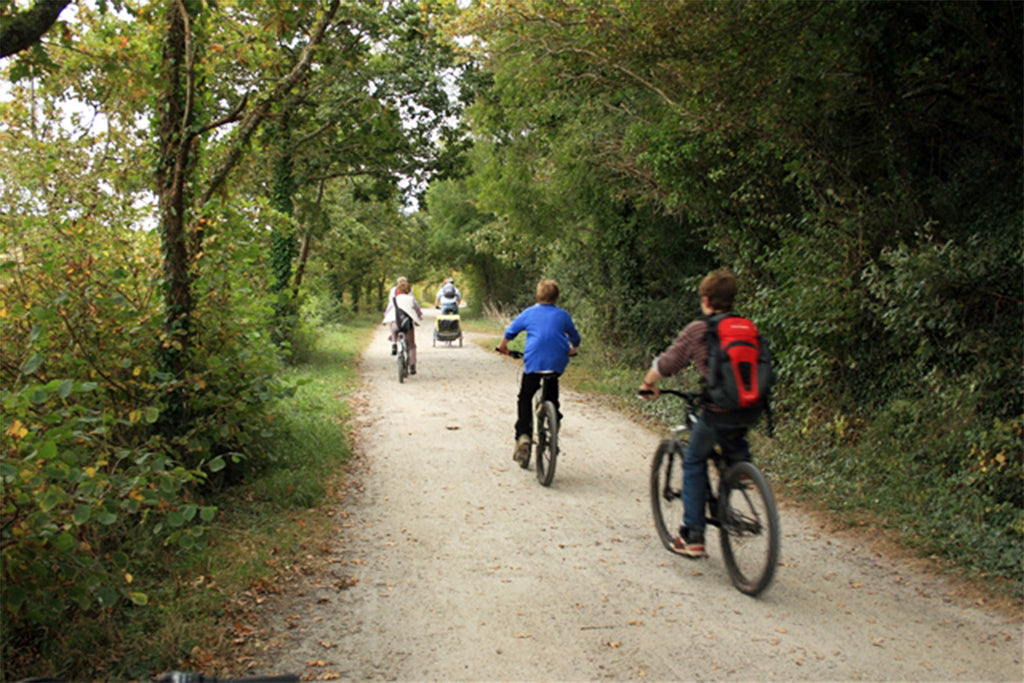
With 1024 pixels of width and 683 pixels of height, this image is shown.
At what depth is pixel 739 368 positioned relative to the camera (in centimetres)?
520

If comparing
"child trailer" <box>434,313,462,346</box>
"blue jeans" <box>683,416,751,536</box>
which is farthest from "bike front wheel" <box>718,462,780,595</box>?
"child trailer" <box>434,313,462,346</box>

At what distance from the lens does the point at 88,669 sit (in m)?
4.07

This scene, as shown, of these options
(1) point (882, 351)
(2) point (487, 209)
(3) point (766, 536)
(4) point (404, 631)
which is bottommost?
A: (4) point (404, 631)

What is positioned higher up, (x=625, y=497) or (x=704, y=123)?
(x=704, y=123)

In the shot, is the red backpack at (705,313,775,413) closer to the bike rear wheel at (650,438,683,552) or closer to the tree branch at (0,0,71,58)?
the bike rear wheel at (650,438,683,552)

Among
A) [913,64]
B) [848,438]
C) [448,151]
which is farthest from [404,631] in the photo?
[448,151]

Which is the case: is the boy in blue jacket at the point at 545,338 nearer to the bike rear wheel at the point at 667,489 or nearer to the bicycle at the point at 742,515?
the bike rear wheel at the point at 667,489

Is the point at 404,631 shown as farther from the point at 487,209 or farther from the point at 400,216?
the point at 400,216

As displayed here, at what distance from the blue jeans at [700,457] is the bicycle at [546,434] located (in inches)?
91.5

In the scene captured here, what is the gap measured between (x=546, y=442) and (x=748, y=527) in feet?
10.2

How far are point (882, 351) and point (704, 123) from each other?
3.65 meters

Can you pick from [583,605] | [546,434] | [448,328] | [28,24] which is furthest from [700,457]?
[448,328]

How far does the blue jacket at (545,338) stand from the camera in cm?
813

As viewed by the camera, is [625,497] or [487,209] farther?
[487,209]
